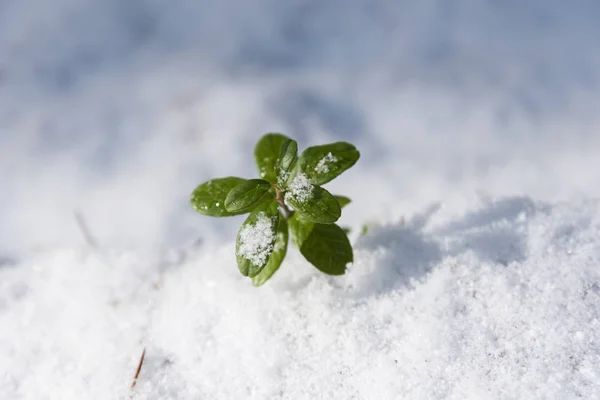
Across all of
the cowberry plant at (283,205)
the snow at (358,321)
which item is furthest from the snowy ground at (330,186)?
the cowberry plant at (283,205)

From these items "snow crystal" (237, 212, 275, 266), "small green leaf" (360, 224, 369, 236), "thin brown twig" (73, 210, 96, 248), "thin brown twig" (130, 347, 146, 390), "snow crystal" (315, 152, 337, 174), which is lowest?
"thin brown twig" (73, 210, 96, 248)

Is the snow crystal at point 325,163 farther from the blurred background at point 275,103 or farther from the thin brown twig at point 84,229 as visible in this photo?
the thin brown twig at point 84,229

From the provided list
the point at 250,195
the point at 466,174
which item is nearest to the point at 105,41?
the point at 250,195

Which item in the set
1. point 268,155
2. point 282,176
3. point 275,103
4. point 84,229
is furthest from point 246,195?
point 275,103

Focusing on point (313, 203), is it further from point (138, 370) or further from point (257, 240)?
point (138, 370)

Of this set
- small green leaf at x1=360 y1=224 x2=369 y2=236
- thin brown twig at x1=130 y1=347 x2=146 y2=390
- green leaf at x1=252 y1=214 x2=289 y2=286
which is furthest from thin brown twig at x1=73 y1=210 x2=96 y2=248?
small green leaf at x1=360 y1=224 x2=369 y2=236

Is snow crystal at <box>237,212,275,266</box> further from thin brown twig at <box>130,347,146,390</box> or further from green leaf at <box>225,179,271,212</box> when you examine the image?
thin brown twig at <box>130,347,146,390</box>
